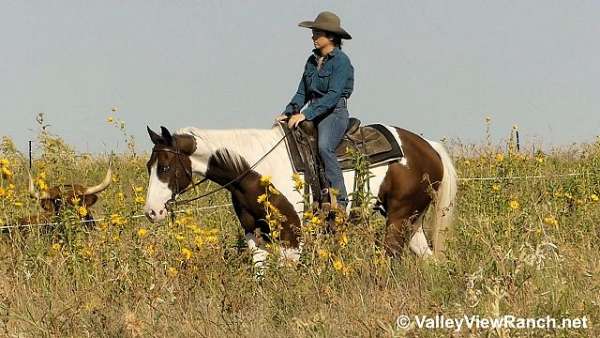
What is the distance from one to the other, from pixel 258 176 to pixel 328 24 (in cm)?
156

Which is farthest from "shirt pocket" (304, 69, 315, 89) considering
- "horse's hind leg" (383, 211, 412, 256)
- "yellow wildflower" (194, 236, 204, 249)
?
"yellow wildflower" (194, 236, 204, 249)

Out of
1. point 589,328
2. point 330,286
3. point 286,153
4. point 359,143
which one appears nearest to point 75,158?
point 286,153

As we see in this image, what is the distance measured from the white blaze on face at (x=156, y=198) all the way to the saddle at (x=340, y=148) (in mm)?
1194

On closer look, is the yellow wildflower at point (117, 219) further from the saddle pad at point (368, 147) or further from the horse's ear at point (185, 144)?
the saddle pad at point (368, 147)

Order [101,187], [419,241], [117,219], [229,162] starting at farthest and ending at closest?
[101,187] → [419,241] → [229,162] → [117,219]

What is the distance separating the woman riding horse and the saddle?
85mm

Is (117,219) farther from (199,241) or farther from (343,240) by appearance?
(343,240)

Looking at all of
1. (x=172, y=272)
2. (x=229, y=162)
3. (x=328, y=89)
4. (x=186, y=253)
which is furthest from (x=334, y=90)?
(x=172, y=272)

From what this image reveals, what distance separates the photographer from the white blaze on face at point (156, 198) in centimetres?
817

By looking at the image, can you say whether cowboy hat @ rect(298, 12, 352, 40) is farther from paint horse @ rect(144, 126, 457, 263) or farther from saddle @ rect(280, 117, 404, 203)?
paint horse @ rect(144, 126, 457, 263)

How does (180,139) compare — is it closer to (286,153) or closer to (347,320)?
(286,153)

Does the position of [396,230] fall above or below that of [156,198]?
below

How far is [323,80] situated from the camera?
890 centimetres

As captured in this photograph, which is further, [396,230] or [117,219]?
[396,230]
